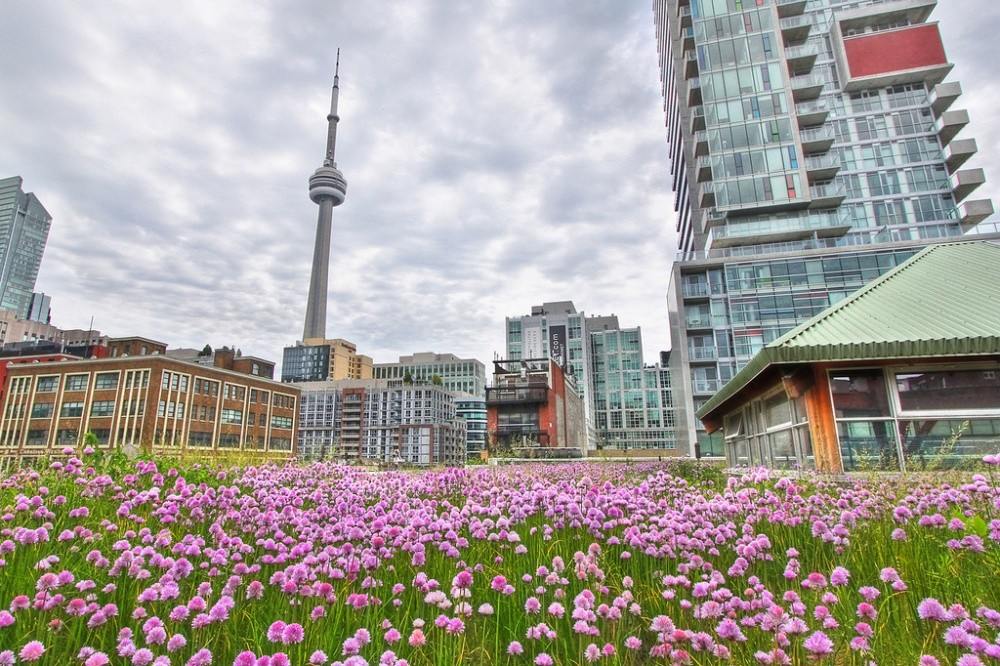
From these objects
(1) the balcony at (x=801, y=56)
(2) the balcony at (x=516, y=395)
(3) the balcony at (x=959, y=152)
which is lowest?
(2) the balcony at (x=516, y=395)

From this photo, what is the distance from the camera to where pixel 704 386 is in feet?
155

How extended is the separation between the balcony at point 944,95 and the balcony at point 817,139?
13.7 metres

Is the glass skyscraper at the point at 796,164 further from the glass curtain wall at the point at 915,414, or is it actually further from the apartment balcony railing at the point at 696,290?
the glass curtain wall at the point at 915,414

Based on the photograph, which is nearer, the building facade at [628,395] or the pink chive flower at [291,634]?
the pink chive flower at [291,634]

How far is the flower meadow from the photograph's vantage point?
2332 mm

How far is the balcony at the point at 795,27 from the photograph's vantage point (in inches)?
2196

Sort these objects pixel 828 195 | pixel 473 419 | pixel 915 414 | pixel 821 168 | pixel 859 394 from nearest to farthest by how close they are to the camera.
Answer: pixel 915 414, pixel 859 394, pixel 828 195, pixel 821 168, pixel 473 419

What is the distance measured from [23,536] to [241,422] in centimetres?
8410

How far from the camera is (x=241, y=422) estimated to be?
7788 centimetres

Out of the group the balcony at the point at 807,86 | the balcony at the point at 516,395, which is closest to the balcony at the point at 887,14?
the balcony at the point at 807,86

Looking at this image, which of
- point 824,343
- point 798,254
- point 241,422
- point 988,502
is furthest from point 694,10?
point 241,422

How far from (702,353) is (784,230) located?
49.3 ft

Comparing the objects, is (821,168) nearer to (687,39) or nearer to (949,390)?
(687,39)

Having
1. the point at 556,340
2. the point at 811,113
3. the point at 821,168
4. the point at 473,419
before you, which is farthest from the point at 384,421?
the point at 811,113
